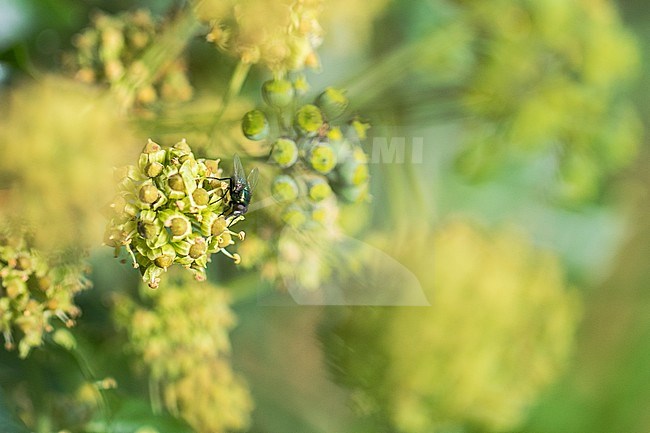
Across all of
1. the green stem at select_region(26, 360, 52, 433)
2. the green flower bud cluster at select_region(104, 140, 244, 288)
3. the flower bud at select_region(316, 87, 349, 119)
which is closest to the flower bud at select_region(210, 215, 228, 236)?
the green flower bud cluster at select_region(104, 140, 244, 288)

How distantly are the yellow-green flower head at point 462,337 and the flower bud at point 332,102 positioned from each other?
133 millimetres

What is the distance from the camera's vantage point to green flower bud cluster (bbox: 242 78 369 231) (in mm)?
500

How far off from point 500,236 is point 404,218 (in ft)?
0.28

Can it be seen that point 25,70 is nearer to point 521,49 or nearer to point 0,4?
point 0,4

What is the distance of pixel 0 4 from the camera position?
2.30ft

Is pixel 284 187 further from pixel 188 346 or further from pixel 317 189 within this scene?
pixel 188 346

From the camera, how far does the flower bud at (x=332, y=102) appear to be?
0.52 meters

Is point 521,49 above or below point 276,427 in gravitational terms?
above

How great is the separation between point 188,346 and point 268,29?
0.27 m

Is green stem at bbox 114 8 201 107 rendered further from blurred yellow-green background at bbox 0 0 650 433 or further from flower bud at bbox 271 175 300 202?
flower bud at bbox 271 175 300 202

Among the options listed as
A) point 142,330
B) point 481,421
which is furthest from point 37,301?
point 481,421

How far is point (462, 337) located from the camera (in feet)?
1.93

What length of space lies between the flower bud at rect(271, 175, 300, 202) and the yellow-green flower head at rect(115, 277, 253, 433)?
128 millimetres

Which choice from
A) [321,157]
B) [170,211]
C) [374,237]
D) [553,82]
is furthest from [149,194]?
[553,82]
